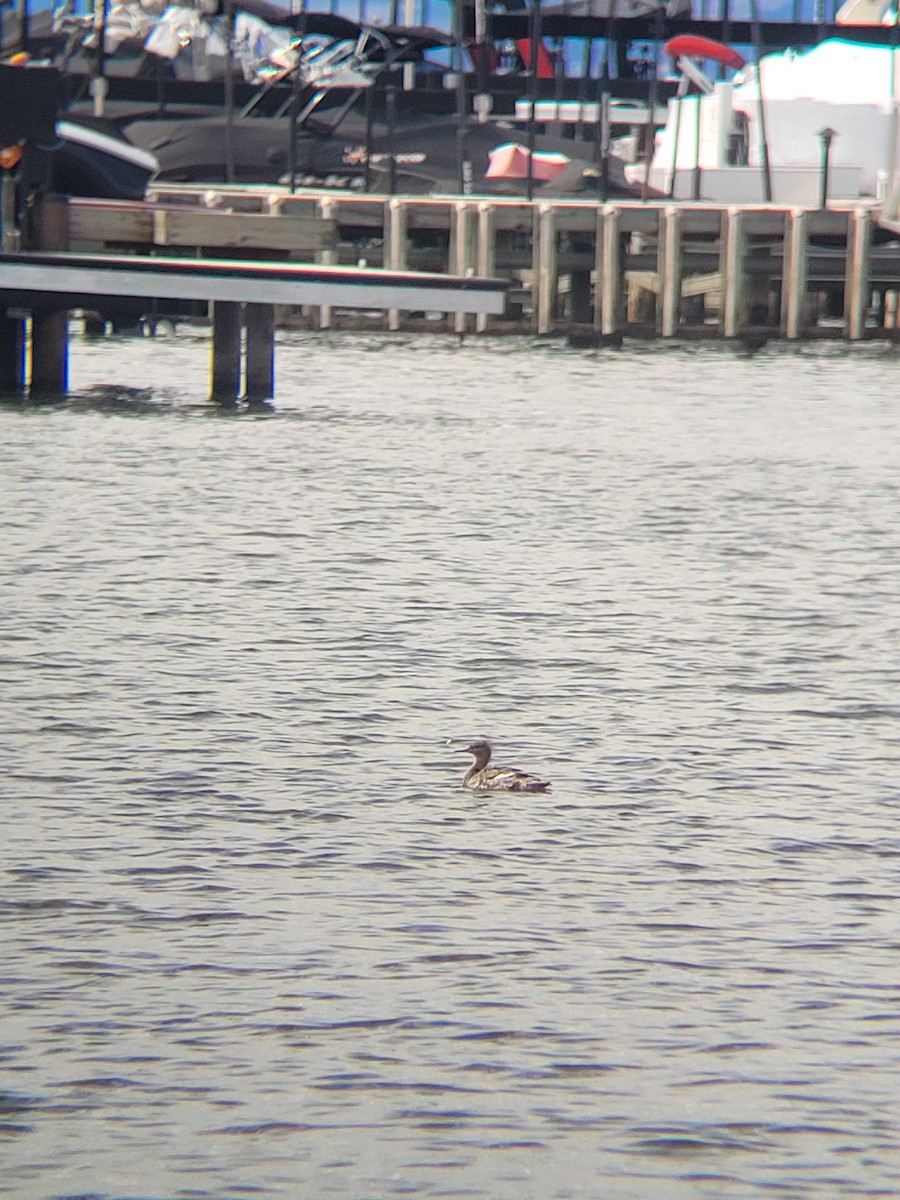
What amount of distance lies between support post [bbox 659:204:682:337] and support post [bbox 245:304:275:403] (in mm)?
11911

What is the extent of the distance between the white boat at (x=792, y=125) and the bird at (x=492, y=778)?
112 feet

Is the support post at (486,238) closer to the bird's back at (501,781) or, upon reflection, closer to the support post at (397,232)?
the support post at (397,232)

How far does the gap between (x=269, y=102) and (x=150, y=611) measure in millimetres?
33314

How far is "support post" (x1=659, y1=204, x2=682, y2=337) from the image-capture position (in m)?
33.4

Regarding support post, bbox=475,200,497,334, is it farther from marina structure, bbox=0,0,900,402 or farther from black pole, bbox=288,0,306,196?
black pole, bbox=288,0,306,196

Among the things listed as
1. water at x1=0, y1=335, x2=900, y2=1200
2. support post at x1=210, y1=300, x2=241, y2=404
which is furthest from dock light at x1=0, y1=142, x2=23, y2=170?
water at x1=0, y1=335, x2=900, y2=1200

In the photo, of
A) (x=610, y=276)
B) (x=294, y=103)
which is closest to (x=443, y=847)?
(x=610, y=276)

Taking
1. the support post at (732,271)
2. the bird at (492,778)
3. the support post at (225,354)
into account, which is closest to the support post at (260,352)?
the support post at (225,354)

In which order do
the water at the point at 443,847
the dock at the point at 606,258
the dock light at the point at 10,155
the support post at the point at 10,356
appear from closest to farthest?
1. the water at the point at 443,847
2. the dock light at the point at 10,155
3. the support post at the point at 10,356
4. the dock at the point at 606,258

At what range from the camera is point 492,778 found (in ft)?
24.8

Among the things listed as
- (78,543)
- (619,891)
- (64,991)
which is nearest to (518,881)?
(619,891)

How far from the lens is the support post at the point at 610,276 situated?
3334cm

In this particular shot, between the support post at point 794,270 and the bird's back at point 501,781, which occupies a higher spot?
the support post at point 794,270

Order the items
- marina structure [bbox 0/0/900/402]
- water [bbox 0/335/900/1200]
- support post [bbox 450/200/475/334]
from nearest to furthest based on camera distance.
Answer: water [bbox 0/335/900/1200], marina structure [bbox 0/0/900/402], support post [bbox 450/200/475/334]
